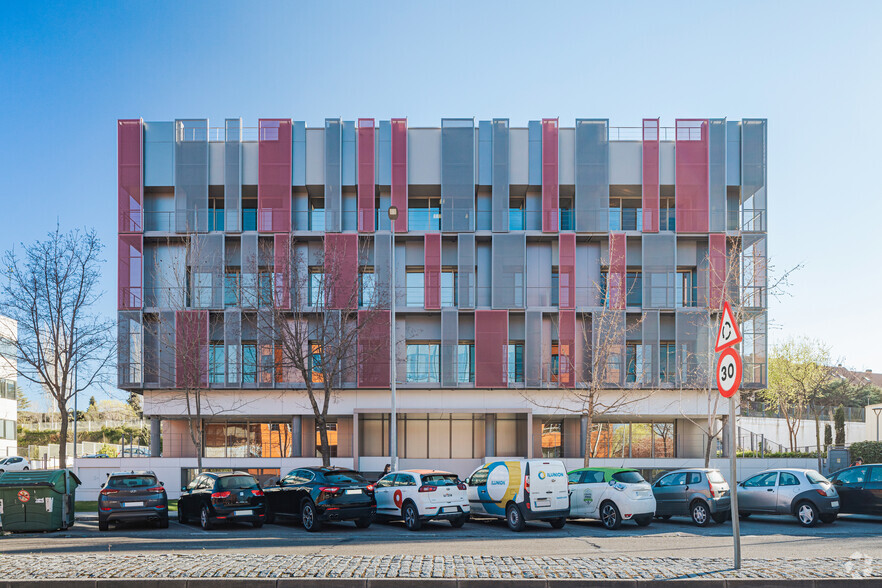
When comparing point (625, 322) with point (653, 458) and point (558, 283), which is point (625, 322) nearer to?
point (558, 283)

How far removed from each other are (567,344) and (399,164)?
40.5 ft

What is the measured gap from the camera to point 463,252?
40375 mm

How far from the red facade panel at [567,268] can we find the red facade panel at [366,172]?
955cm

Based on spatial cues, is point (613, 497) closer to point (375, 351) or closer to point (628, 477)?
point (628, 477)

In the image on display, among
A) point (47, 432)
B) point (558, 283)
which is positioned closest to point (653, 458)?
point (558, 283)

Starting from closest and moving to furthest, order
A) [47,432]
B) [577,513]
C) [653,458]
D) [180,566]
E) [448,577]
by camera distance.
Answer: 1. [448,577]
2. [180,566]
3. [577,513]
4. [653,458]
5. [47,432]

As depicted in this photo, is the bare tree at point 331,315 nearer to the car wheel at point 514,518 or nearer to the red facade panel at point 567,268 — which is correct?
the red facade panel at point 567,268

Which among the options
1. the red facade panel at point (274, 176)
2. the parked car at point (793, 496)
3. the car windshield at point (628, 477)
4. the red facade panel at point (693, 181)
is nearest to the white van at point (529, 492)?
the car windshield at point (628, 477)

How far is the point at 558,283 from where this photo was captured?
40.8 meters

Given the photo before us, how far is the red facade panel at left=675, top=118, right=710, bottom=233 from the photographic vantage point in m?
40.4

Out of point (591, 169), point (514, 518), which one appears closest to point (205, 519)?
point (514, 518)

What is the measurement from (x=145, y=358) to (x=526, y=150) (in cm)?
2179

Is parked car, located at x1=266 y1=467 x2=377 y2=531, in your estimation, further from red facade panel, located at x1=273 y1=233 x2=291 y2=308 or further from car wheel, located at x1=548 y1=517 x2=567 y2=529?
red facade panel, located at x1=273 y1=233 x2=291 y2=308

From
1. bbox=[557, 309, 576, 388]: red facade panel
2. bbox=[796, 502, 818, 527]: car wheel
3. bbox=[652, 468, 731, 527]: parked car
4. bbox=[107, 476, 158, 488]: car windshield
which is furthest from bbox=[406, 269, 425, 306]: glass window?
bbox=[796, 502, 818, 527]: car wheel
